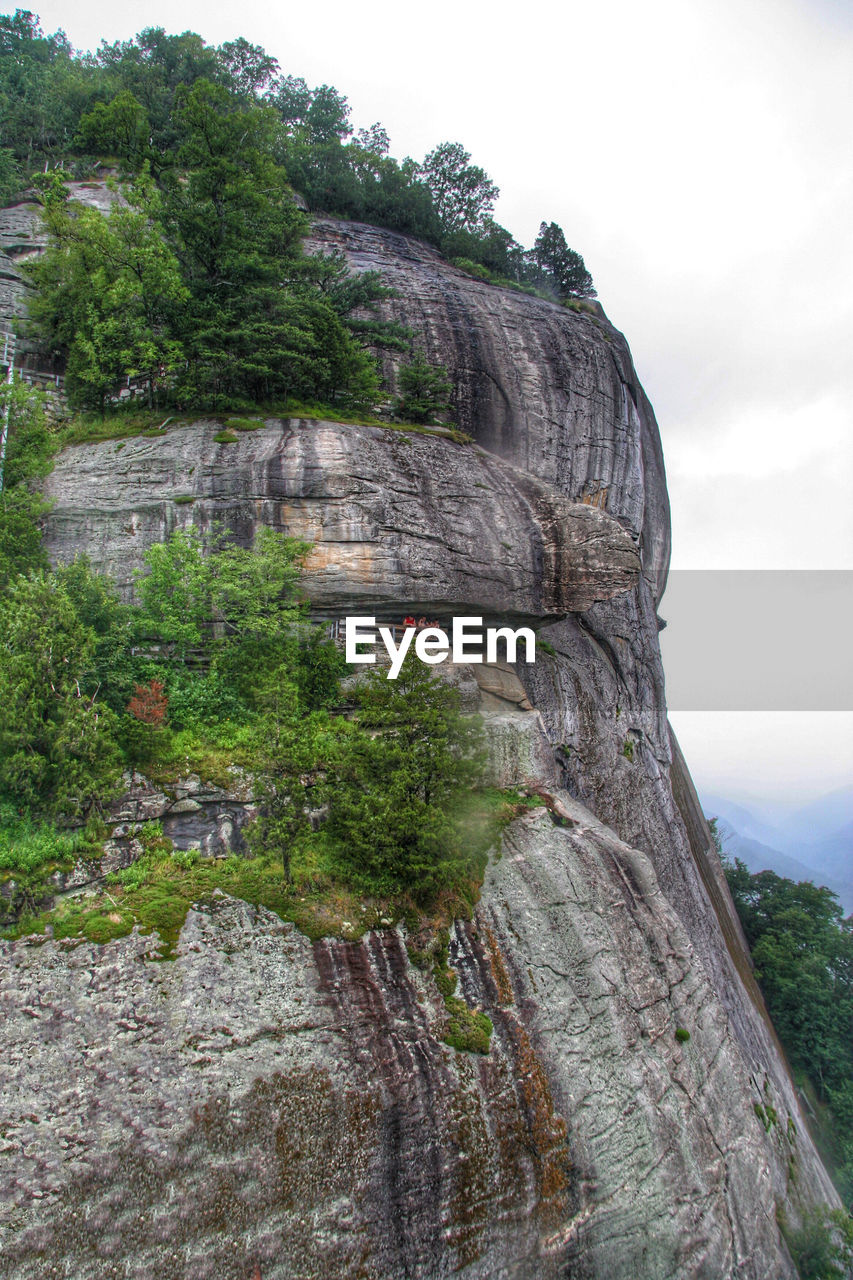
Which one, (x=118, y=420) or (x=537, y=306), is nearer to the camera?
(x=118, y=420)

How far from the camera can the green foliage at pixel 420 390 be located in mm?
21344

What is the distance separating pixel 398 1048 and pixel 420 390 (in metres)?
19.0

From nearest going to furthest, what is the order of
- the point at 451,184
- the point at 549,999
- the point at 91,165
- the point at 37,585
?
the point at 549,999 → the point at 37,585 → the point at 91,165 → the point at 451,184

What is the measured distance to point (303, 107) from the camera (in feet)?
120

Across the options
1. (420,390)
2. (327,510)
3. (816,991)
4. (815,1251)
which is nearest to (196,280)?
(420,390)

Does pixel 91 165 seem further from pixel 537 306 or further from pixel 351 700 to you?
pixel 351 700

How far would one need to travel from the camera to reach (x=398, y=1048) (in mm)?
9906

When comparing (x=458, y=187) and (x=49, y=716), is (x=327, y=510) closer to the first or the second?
(x=49, y=716)

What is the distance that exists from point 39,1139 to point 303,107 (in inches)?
1839

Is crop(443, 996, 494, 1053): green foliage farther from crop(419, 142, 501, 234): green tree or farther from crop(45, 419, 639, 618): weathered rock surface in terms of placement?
crop(419, 142, 501, 234): green tree

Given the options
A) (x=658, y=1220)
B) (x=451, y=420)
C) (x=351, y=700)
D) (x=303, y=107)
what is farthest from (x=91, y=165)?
(x=658, y=1220)

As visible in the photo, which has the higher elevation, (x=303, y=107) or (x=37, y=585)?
(x=303, y=107)

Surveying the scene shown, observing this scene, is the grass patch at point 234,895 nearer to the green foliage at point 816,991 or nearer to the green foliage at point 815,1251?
the green foliage at point 815,1251

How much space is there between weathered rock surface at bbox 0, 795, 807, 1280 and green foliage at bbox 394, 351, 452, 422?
1506cm
